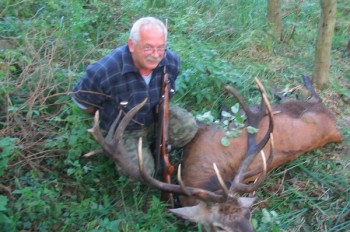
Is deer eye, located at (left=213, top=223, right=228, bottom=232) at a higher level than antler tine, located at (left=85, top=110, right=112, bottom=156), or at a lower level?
lower

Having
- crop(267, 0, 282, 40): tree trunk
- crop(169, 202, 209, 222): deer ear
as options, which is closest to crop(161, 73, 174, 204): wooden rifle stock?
crop(169, 202, 209, 222): deer ear

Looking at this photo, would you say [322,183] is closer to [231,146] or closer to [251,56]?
[231,146]

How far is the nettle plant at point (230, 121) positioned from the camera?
4.39m

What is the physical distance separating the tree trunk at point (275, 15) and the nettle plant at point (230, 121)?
200 centimetres

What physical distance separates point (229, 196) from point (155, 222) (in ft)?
1.98

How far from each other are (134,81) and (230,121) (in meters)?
1.18

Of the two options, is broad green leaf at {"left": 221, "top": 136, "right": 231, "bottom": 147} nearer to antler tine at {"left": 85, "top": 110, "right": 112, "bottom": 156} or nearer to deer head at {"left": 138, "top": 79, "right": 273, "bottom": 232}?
deer head at {"left": 138, "top": 79, "right": 273, "bottom": 232}

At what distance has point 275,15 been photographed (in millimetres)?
6465

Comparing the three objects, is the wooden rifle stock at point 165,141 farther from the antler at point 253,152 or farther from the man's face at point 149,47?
the antler at point 253,152

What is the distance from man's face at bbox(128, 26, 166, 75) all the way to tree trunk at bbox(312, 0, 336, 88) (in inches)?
89.2

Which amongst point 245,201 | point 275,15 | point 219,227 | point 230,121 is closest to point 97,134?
point 219,227

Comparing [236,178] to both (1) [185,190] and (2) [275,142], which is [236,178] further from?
(2) [275,142]

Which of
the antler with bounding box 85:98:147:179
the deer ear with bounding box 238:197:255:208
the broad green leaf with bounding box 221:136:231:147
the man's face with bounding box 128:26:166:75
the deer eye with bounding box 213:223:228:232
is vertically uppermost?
the man's face with bounding box 128:26:166:75

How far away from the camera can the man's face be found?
3.75 metres
